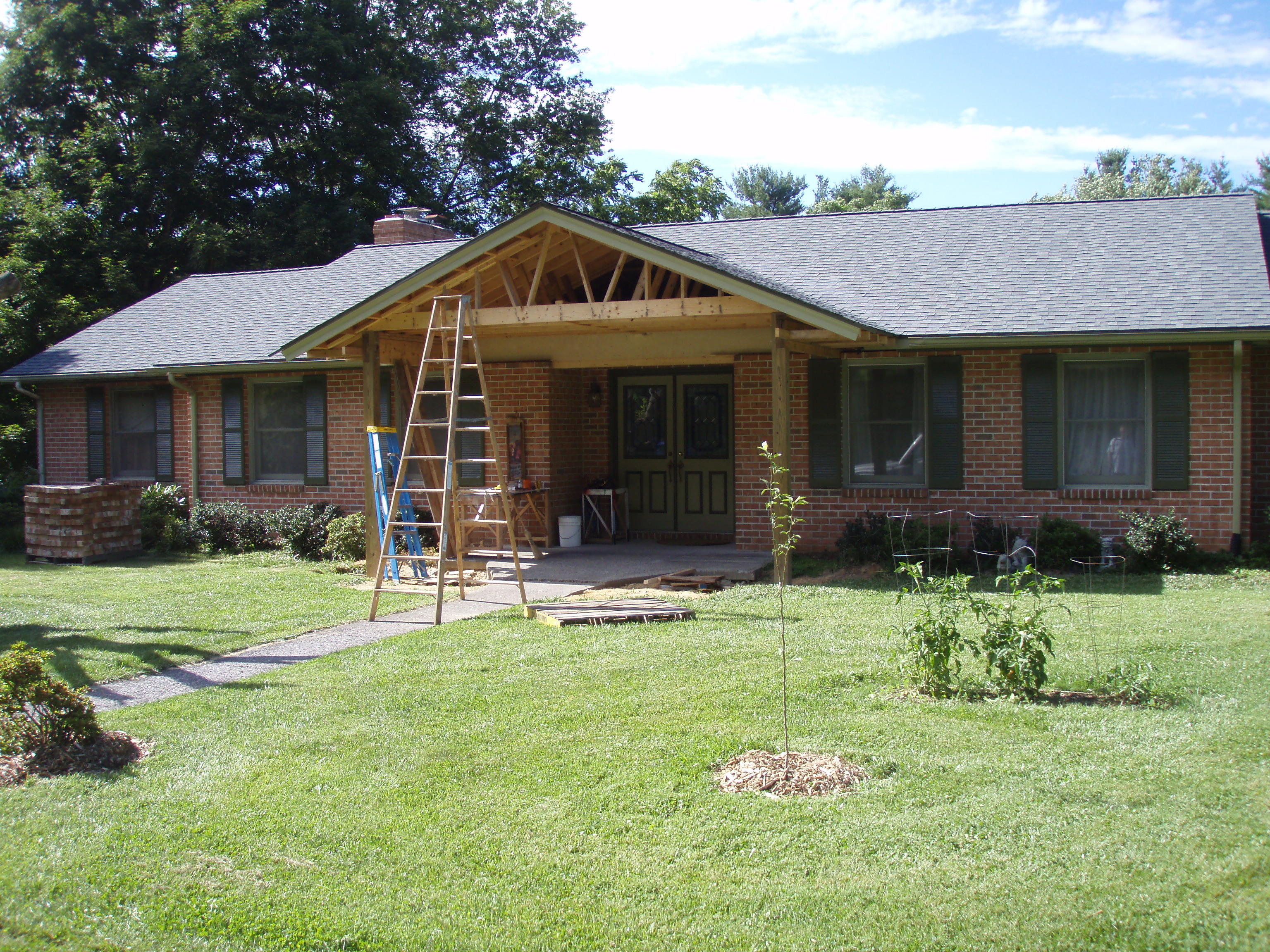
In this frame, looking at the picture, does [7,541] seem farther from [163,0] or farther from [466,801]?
[163,0]

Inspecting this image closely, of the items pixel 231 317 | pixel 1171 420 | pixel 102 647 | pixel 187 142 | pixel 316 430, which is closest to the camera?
pixel 102 647

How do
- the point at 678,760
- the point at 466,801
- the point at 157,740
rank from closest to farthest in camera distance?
the point at 466,801 < the point at 678,760 < the point at 157,740

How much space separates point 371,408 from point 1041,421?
25.4 feet

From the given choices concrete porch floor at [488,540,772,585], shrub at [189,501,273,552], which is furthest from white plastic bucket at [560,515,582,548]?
shrub at [189,501,273,552]

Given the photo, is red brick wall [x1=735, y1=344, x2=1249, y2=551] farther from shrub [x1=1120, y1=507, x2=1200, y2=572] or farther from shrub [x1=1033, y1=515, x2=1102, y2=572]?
shrub [x1=1033, y1=515, x2=1102, y2=572]

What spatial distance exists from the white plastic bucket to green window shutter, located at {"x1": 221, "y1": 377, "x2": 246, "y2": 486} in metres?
5.21

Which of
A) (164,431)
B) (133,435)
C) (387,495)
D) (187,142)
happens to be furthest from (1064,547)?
(187,142)

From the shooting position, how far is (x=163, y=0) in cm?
2833

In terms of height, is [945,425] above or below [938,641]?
above

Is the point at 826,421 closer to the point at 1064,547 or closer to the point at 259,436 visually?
the point at 1064,547

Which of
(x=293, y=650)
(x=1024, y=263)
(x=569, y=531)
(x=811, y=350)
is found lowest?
(x=293, y=650)

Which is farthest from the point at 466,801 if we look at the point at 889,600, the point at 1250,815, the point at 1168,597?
the point at 1168,597

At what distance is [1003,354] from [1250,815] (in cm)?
866

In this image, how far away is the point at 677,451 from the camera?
15.3 m
